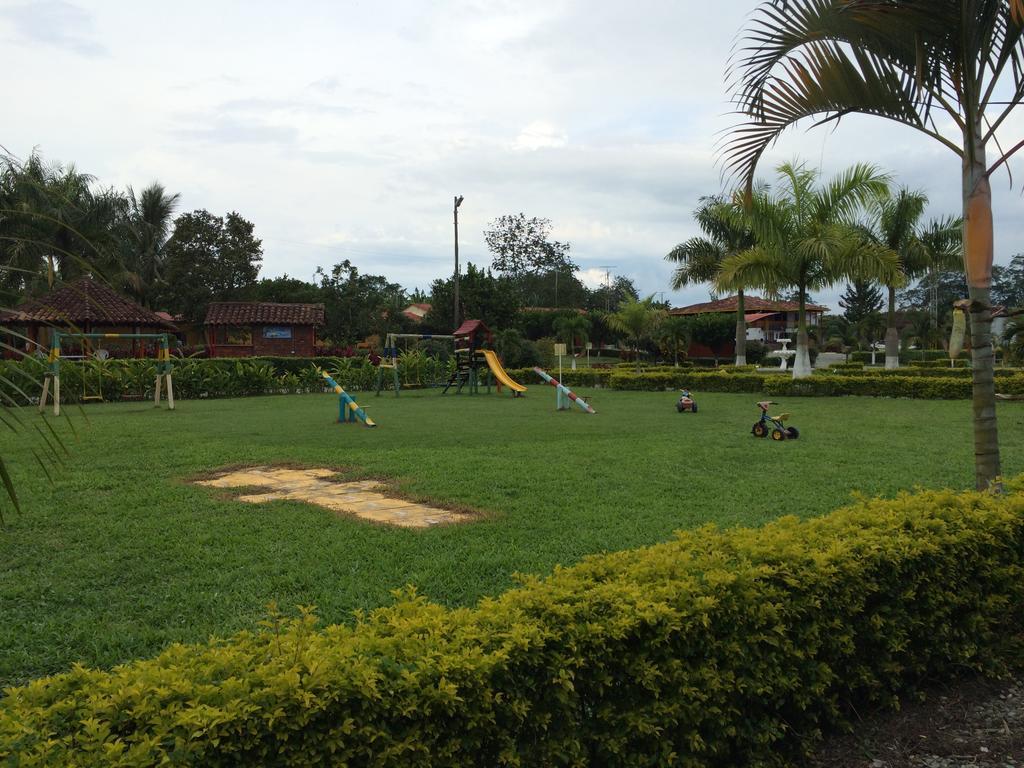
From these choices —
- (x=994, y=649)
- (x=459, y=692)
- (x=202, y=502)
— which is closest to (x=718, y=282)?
(x=202, y=502)

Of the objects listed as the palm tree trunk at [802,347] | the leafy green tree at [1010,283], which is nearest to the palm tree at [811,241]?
the palm tree trunk at [802,347]

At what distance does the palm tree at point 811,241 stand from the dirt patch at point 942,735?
1562cm

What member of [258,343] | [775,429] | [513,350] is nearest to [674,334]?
[513,350]

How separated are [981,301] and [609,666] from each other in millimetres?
3514

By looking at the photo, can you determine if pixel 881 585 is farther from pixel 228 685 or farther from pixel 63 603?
pixel 63 603

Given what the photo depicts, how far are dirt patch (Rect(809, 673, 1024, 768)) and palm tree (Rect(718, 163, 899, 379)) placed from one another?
615 inches

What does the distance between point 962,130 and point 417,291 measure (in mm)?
74089

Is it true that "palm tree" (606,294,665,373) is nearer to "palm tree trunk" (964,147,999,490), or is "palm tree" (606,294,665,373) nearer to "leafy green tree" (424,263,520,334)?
"leafy green tree" (424,263,520,334)

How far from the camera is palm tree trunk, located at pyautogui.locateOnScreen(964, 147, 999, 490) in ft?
14.5

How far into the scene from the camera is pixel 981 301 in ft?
14.6

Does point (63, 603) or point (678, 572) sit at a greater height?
point (678, 572)

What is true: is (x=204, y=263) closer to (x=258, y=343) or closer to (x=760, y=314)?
(x=258, y=343)

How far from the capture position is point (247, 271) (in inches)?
1650

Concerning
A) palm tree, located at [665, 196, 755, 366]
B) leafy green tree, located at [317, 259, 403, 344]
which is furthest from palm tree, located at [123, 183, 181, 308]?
palm tree, located at [665, 196, 755, 366]
